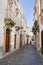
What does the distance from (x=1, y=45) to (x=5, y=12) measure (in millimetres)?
3346

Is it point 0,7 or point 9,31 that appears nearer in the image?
point 0,7

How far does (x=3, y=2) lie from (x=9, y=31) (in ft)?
15.0

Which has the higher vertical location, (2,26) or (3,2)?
(3,2)

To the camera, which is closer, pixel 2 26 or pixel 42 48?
pixel 2 26

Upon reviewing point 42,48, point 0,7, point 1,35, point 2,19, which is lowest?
point 42,48

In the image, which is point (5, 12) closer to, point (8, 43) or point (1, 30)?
point (1, 30)

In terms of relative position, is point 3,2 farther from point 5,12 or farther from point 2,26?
point 2,26

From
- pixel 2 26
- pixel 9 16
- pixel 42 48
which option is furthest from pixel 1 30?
pixel 42 48

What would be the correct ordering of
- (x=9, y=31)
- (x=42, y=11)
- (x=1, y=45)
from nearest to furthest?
1. (x=1, y=45)
2. (x=42, y=11)
3. (x=9, y=31)

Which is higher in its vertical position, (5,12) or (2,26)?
(5,12)

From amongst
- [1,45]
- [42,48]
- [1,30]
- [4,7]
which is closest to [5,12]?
[4,7]

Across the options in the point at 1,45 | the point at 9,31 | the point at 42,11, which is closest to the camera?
the point at 1,45

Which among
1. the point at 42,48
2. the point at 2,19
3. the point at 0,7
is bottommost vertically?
the point at 42,48

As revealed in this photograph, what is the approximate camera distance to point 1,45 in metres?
18.2
